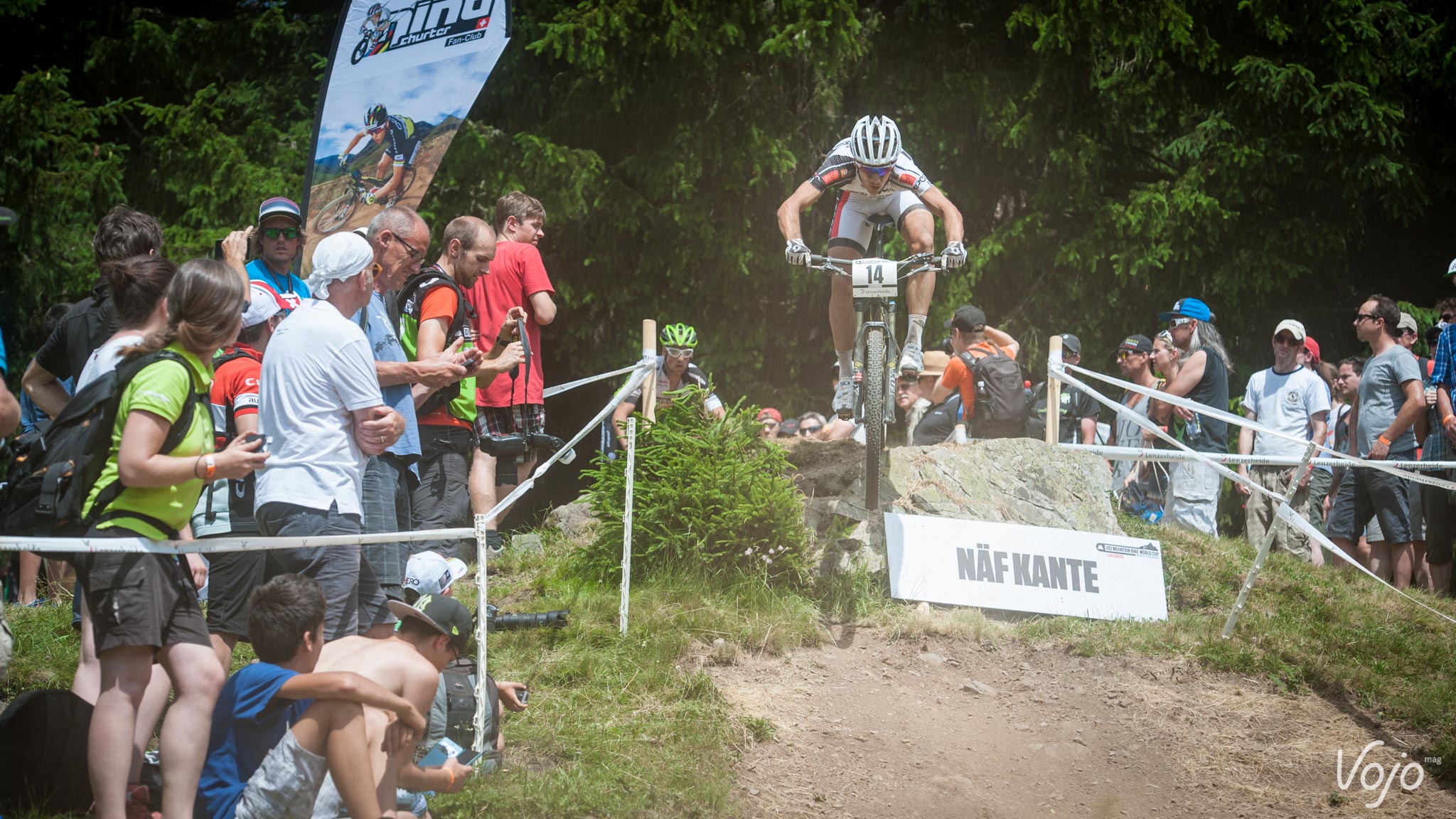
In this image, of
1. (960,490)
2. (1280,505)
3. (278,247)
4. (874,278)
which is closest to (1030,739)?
(1280,505)

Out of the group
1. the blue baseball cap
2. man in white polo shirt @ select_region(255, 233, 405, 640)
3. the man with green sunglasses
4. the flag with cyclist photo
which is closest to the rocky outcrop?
the blue baseball cap

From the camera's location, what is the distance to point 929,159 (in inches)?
454

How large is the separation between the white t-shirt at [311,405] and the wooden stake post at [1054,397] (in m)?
5.19

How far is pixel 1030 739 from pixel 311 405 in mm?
3453

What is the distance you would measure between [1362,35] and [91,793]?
1170 cm

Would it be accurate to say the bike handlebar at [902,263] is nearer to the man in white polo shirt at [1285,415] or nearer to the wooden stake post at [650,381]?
the wooden stake post at [650,381]

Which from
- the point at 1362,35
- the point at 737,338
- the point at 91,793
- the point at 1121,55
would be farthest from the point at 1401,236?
the point at 91,793

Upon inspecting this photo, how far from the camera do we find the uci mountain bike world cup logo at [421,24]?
21.3 feet

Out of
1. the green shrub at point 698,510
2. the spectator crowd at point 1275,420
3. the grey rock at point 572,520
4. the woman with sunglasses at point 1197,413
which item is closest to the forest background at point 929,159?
the spectator crowd at point 1275,420

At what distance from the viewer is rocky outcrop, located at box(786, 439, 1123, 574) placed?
22.9 ft

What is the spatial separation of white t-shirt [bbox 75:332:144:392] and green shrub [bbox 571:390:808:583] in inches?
115

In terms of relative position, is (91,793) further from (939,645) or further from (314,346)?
(939,645)

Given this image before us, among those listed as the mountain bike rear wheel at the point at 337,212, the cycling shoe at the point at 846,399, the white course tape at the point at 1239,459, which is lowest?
the white course tape at the point at 1239,459

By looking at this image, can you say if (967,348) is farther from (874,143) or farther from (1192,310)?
(874,143)
